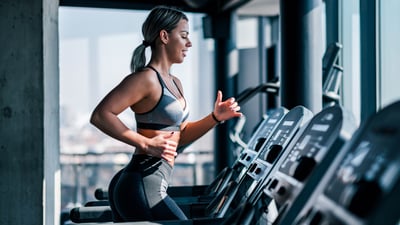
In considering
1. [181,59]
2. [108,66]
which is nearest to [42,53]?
[181,59]

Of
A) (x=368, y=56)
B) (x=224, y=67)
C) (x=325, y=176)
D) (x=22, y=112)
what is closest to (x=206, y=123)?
(x=22, y=112)

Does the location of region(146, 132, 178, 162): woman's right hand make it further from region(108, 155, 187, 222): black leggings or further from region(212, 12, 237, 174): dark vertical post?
region(212, 12, 237, 174): dark vertical post

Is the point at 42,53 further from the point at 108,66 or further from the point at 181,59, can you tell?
the point at 108,66

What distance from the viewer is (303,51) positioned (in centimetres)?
329

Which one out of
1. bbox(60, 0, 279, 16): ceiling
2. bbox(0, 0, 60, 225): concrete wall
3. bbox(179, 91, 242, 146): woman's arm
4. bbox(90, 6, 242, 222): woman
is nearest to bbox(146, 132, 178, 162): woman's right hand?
bbox(90, 6, 242, 222): woman

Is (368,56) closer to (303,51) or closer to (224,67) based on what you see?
(303,51)

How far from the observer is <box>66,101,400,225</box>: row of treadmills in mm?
956

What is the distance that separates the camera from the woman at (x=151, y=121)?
2111 millimetres

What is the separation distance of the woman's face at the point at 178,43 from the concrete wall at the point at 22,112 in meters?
0.65

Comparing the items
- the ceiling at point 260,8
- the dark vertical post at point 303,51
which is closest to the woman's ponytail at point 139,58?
the dark vertical post at point 303,51

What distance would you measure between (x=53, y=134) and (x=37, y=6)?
2.15 feet

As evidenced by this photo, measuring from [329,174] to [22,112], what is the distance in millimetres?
1724

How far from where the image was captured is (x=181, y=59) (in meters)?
2.39

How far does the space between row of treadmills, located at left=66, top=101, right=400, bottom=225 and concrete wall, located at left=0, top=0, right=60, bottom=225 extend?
0.94 meters
